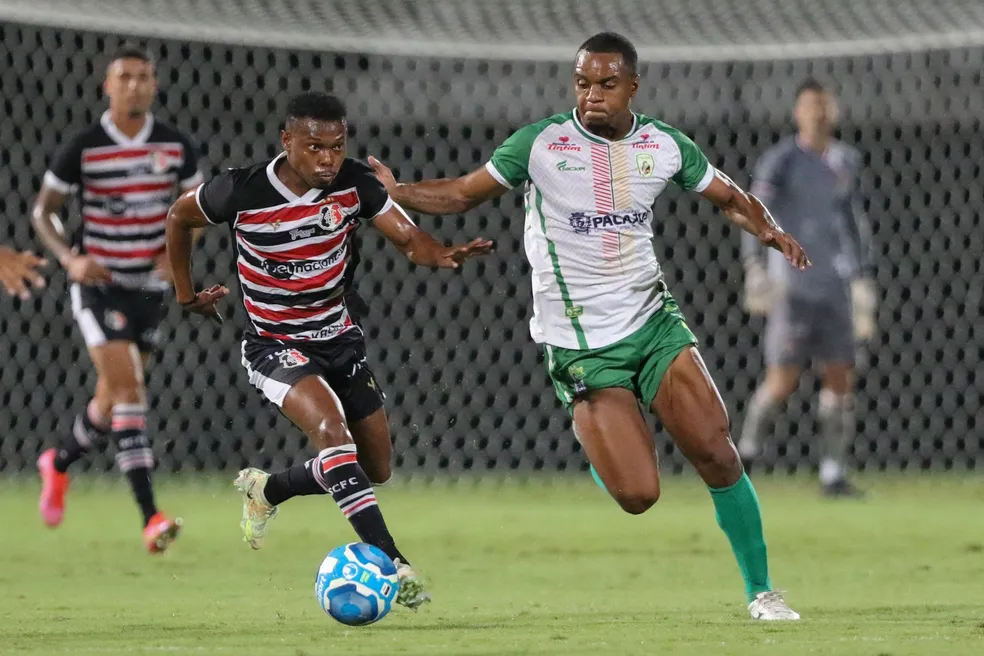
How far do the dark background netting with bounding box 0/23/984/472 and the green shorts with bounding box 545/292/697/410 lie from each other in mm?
5438

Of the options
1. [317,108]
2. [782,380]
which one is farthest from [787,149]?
[317,108]

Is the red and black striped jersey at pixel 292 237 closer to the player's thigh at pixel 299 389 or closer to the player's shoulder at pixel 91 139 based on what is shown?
the player's thigh at pixel 299 389

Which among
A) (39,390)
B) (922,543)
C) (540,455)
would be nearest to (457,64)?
(540,455)

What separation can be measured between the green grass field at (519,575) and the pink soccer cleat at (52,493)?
157 mm

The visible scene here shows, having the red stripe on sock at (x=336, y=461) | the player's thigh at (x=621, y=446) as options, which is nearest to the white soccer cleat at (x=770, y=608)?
the player's thigh at (x=621, y=446)

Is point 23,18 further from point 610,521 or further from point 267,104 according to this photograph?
point 610,521

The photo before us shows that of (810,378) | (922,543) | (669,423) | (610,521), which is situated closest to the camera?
(669,423)

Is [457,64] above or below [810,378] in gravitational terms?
above

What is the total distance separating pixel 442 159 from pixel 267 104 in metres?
1.21

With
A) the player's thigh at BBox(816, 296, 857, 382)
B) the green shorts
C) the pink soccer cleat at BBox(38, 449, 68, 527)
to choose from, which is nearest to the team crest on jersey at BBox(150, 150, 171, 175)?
the pink soccer cleat at BBox(38, 449, 68, 527)

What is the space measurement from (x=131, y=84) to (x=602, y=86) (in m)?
3.02

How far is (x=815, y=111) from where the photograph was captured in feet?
35.0

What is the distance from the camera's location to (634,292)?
6.22 meters

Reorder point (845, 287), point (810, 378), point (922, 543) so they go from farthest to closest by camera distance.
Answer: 1. point (810, 378)
2. point (845, 287)
3. point (922, 543)
